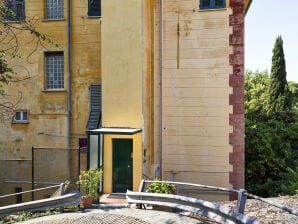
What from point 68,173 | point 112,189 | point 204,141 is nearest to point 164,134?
point 204,141

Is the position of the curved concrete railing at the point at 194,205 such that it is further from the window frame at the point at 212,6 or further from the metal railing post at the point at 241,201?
the window frame at the point at 212,6

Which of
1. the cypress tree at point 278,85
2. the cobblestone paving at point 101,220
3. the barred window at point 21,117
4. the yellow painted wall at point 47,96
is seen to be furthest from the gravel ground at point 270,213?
the cypress tree at point 278,85

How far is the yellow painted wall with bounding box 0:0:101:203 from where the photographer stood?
14.6 meters

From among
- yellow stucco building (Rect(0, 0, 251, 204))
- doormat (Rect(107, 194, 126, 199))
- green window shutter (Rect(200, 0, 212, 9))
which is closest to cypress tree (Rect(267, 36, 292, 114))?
yellow stucco building (Rect(0, 0, 251, 204))

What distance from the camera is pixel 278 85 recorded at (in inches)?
1235

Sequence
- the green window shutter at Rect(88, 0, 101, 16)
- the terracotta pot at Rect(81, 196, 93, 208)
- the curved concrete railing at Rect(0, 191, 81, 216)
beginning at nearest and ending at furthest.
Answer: the curved concrete railing at Rect(0, 191, 81, 216) → the terracotta pot at Rect(81, 196, 93, 208) → the green window shutter at Rect(88, 0, 101, 16)

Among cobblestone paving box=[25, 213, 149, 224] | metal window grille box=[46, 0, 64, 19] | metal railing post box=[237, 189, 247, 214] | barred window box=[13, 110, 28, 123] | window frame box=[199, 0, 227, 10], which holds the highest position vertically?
metal window grille box=[46, 0, 64, 19]

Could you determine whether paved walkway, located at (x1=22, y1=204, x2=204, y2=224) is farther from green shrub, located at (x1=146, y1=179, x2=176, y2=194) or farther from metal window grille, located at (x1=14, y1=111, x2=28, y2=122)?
metal window grille, located at (x1=14, y1=111, x2=28, y2=122)

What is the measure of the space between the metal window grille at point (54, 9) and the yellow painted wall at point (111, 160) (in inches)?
268

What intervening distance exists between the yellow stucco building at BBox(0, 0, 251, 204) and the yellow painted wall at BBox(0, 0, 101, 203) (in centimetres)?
5

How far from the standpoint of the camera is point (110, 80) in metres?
12.2

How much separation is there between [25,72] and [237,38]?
9.83 meters

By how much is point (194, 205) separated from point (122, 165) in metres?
5.14

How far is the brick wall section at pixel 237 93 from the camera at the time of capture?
13125mm
